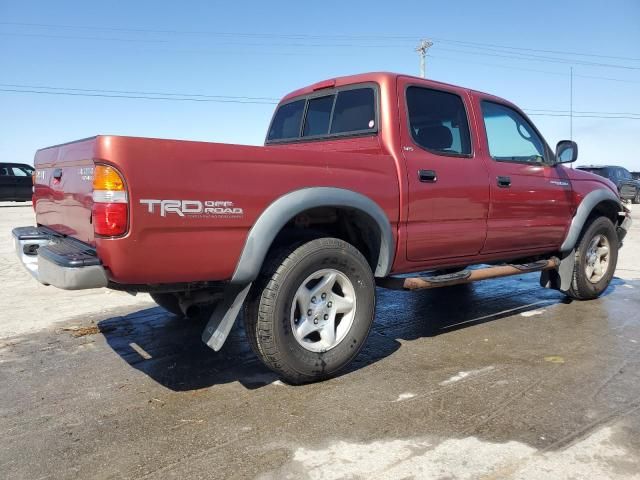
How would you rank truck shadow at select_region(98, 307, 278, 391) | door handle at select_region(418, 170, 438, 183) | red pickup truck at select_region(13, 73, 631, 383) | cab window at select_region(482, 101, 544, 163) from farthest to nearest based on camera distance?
cab window at select_region(482, 101, 544, 163), door handle at select_region(418, 170, 438, 183), truck shadow at select_region(98, 307, 278, 391), red pickup truck at select_region(13, 73, 631, 383)

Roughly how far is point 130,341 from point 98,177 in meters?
2.07

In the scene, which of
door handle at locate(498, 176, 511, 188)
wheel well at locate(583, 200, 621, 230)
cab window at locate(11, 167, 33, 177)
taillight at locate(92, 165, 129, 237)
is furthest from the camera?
cab window at locate(11, 167, 33, 177)

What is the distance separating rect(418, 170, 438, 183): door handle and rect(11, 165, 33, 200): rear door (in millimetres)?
20201

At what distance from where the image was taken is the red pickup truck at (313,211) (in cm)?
266

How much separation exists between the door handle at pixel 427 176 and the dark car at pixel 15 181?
1993 cm

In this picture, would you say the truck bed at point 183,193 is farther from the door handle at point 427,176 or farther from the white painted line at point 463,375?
the white painted line at point 463,375

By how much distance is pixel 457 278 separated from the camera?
410 centimetres

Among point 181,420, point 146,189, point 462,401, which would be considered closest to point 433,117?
point 462,401

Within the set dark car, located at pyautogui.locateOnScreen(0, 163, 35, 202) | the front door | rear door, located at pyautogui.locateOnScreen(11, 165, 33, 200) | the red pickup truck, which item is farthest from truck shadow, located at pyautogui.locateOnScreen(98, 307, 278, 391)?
rear door, located at pyautogui.locateOnScreen(11, 165, 33, 200)

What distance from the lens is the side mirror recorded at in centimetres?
508

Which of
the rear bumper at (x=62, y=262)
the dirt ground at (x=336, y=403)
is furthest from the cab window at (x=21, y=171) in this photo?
the rear bumper at (x=62, y=262)

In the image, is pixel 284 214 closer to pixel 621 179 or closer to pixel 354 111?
pixel 354 111

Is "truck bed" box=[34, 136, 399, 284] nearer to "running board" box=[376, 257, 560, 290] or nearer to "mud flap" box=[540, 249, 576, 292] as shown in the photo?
"running board" box=[376, 257, 560, 290]

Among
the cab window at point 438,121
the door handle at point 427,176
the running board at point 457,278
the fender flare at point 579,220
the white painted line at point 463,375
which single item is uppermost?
the cab window at point 438,121
